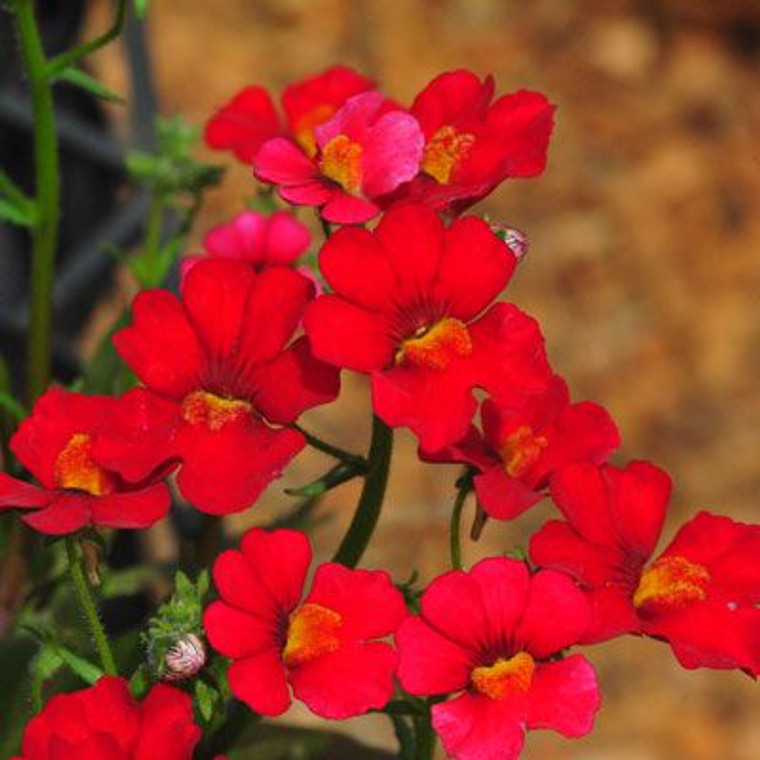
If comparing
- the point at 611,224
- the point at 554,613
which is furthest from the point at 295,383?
the point at 611,224

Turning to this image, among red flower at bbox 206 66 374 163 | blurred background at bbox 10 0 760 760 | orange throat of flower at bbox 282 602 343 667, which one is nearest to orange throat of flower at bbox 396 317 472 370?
orange throat of flower at bbox 282 602 343 667

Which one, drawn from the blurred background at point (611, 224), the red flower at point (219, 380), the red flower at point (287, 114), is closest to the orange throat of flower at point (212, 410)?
the red flower at point (219, 380)

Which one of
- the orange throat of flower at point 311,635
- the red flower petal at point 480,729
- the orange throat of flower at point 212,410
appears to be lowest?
the red flower petal at point 480,729

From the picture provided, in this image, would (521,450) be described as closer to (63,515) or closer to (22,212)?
(63,515)

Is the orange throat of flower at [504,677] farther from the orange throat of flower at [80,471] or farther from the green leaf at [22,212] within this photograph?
the green leaf at [22,212]

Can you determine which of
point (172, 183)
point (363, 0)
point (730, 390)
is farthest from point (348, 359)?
point (363, 0)

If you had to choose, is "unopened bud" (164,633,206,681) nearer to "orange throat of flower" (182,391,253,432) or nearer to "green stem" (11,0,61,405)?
"orange throat of flower" (182,391,253,432)
